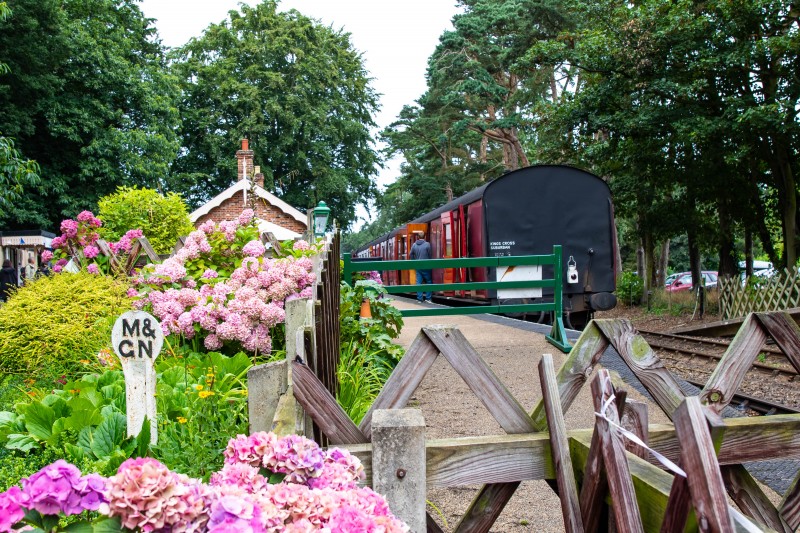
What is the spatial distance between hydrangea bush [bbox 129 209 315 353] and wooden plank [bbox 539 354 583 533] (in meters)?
3.31

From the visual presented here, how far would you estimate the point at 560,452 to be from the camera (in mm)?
2107

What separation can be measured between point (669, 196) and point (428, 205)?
21.9m

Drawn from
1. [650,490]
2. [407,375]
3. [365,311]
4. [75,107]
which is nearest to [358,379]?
[365,311]

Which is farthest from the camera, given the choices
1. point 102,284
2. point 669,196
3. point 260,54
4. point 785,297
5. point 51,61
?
point 260,54

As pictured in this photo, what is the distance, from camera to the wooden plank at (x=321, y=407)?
7.04 ft

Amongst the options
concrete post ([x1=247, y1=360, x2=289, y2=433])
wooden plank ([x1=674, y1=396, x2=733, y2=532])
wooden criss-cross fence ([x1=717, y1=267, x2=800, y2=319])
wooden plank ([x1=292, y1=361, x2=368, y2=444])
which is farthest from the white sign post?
wooden criss-cross fence ([x1=717, y1=267, x2=800, y2=319])

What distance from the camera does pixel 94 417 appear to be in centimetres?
371

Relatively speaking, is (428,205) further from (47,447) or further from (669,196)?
(47,447)

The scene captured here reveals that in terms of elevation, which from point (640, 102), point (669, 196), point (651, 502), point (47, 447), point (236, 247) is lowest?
point (47, 447)

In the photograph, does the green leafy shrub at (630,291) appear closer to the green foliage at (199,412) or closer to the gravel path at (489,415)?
the gravel path at (489,415)

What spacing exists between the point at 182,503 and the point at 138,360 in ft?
7.79

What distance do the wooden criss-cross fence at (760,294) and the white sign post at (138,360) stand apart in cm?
1479

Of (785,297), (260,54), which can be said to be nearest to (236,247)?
(785,297)

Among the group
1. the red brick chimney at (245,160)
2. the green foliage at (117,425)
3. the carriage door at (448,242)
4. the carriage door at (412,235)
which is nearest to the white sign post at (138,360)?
the green foliage at (117,425)
